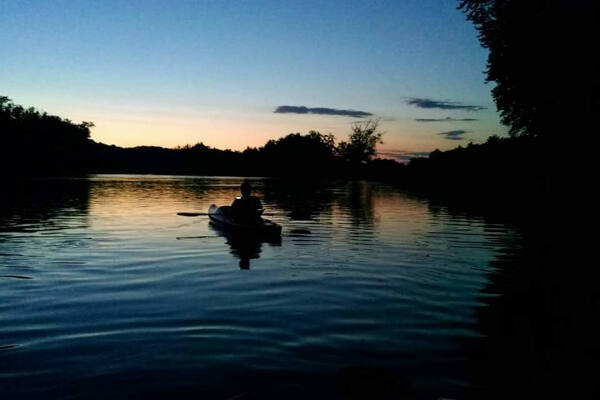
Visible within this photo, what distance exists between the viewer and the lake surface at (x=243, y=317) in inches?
227

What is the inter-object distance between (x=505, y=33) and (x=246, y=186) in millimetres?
16169

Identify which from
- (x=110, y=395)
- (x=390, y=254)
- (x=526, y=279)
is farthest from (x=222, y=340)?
(x=390, y=254)

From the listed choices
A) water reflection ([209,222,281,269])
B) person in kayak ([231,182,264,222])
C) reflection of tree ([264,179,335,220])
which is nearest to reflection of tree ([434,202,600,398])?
water reflection ([209,222,281,269])

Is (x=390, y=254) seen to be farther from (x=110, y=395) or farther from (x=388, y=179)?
(x=388, y=179)

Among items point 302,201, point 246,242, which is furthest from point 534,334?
point 302,201

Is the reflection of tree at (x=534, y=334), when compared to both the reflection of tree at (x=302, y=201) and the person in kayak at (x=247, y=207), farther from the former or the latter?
the reflection of tree at (x=302, y=201)

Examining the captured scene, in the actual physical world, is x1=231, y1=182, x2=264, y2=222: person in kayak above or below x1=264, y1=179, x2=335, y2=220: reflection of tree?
above

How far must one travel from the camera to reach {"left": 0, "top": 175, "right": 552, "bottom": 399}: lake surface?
5754mm

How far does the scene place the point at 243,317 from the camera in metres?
8.47

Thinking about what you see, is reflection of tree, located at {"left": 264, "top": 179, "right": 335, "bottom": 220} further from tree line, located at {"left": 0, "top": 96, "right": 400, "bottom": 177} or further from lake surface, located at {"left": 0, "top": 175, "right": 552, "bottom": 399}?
tree line, located at {"left": 0, "top": 96, "right": 400, "bottom": 177}

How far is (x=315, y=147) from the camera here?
7269 inches

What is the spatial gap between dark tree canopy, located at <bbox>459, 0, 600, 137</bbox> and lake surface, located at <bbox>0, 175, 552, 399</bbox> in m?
7.45

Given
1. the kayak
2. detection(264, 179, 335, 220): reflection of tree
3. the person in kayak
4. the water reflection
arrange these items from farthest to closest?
detection(264, 179, 335, 220): reflection of tree
the person in kayak
the kayak
the water reflection

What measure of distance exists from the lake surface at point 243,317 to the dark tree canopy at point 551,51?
24.4 feet
